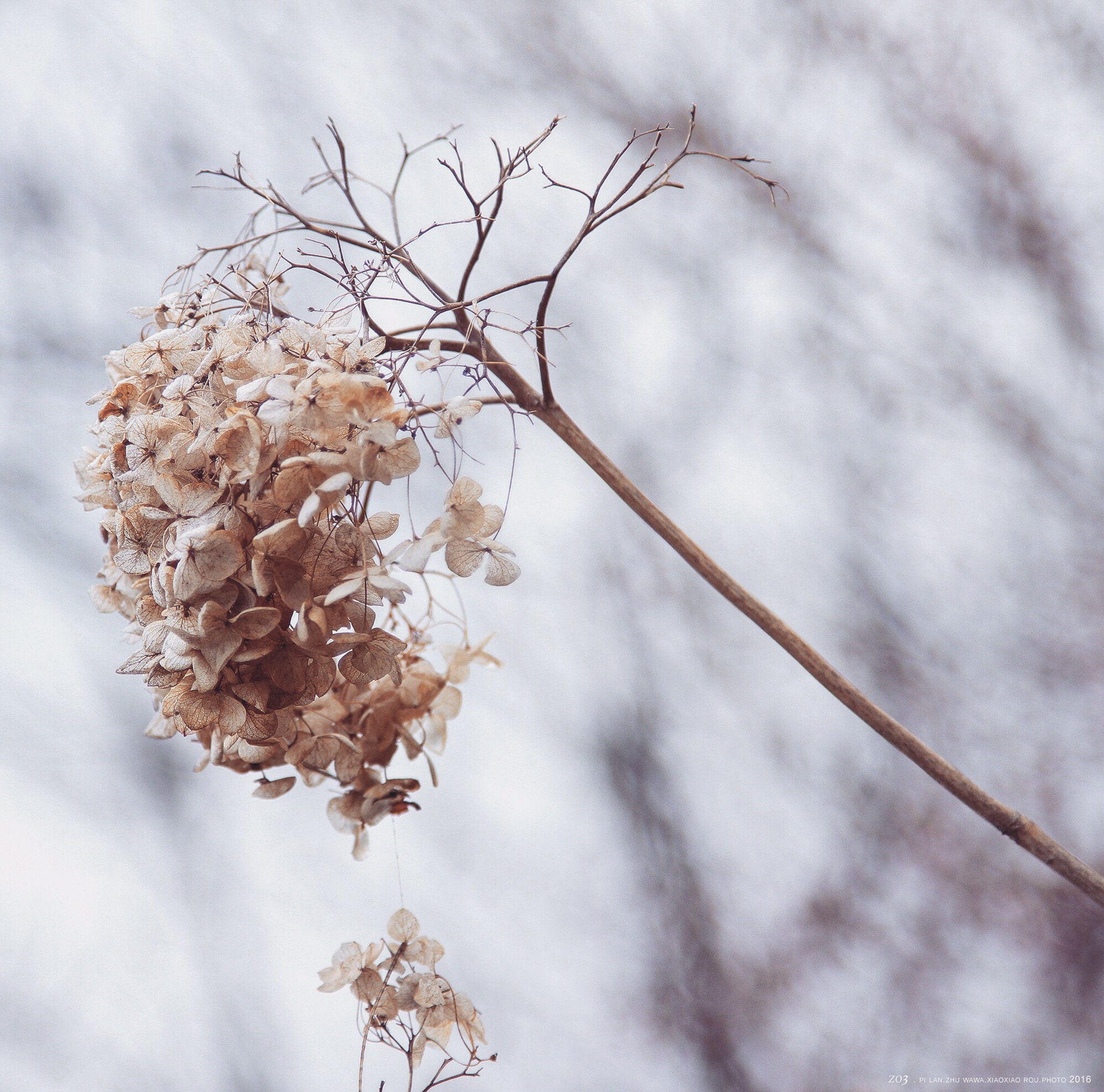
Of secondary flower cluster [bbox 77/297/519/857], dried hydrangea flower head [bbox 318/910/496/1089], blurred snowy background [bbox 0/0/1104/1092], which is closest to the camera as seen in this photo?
secondary flower cluster [bbox 77/297/519/857]

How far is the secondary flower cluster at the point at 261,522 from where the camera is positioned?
0.84ft

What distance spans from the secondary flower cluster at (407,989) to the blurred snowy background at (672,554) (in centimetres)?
35

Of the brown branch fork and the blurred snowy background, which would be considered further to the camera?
the blurred snowy background

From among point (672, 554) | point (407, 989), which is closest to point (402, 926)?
point (407, 989)

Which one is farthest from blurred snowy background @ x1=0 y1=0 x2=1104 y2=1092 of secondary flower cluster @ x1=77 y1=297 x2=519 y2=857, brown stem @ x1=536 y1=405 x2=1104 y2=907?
secondary flower cluster @ x1=77 y1=297 x2=519 y2=857

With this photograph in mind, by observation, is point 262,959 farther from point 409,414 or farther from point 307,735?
point 409,414

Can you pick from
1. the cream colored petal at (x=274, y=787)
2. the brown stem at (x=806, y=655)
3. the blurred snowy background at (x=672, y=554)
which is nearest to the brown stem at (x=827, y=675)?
the brown stem at (x=806, y=655)

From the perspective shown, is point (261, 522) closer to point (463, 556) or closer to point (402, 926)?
point (463, 556)

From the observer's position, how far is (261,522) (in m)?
0.27

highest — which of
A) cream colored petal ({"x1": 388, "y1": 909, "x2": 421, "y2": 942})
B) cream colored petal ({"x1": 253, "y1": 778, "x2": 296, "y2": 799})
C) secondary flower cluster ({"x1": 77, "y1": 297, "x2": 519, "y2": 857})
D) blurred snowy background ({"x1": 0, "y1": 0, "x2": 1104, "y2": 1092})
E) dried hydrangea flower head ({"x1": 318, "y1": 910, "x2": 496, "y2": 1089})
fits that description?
blurred snowy background ({"x1": 0, "y1": 0, "x2": 1104, "y2": 1092})

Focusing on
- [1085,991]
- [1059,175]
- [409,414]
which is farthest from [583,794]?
[1059,175]

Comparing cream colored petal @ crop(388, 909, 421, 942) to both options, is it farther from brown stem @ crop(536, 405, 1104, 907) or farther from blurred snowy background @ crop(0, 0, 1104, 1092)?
blurred snowy background @ crop(0, 0, 1104, 1092)

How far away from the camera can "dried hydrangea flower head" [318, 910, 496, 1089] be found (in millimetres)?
364

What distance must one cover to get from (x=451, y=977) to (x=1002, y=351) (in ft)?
2.51
